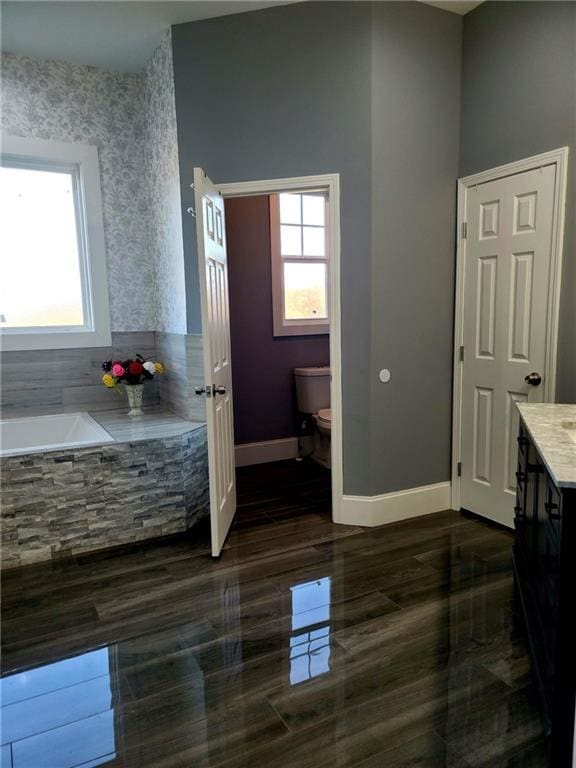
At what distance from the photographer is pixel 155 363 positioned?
3855 millimetres

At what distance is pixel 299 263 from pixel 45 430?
256 cm

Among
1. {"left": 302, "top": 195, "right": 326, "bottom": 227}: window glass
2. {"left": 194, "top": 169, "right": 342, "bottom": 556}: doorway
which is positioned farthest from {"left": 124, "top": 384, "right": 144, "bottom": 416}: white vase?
{"left": 302, "top": 195, "right": 326, "bottom": 227}: window glass

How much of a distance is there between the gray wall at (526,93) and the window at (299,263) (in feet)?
5.76

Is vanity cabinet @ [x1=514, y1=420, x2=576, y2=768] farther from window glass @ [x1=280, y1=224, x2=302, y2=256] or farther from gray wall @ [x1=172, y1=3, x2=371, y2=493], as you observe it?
window glass @ [x1=280, y1=224, x2=302, y2=256]

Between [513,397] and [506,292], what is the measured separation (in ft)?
2.04

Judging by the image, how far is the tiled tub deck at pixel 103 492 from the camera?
9.09ft

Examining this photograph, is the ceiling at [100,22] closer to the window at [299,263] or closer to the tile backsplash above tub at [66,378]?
the window at [299,263]

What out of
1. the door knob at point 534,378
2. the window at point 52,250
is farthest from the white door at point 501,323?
the window at point 52,250

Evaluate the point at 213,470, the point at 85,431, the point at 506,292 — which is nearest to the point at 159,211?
the point at 85,431

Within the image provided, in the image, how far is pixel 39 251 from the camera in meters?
3.75

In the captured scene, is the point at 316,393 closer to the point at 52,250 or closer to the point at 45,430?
the point at 45,430

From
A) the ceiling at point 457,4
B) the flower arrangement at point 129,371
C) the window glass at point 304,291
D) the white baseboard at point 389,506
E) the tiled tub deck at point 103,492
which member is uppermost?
the ceiling at point 457,4

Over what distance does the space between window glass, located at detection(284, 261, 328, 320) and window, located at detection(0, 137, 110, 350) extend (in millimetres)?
1608

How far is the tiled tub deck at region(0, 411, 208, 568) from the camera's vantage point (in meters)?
2.77
